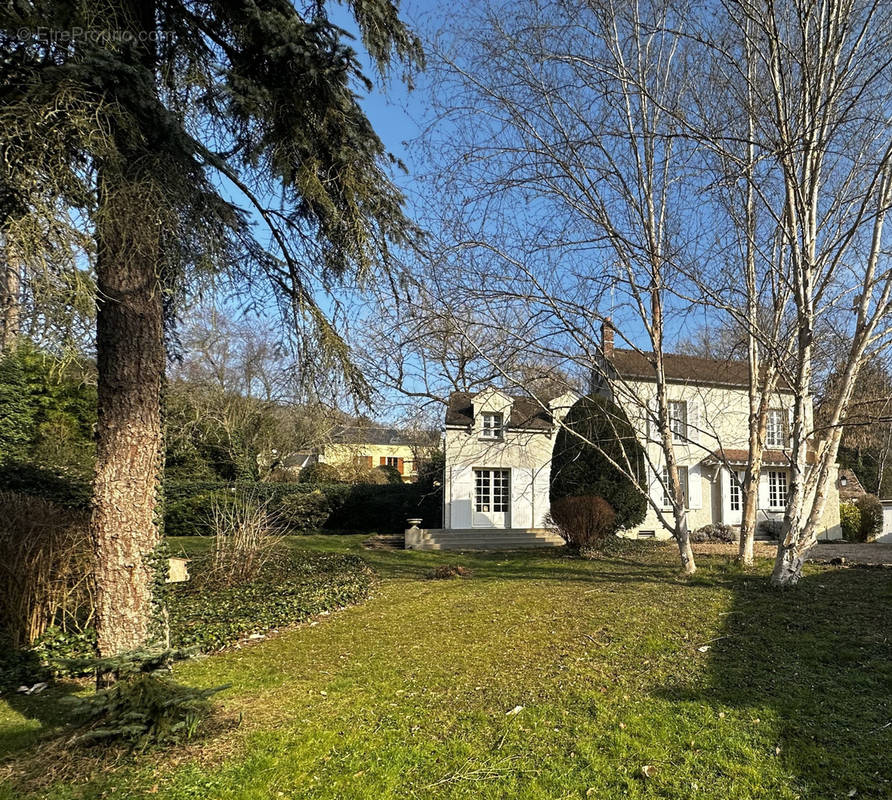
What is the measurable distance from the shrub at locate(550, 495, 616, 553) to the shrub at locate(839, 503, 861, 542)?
1271 centimetres

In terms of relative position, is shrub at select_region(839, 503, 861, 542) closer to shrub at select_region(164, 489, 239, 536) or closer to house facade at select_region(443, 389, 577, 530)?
house facade at select_region(443, 389, 577, 530)

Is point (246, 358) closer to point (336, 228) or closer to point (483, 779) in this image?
point (336, 228)

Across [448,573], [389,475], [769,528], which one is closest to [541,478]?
[769,528]

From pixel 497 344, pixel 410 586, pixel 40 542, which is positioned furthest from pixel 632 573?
pixel 40 542

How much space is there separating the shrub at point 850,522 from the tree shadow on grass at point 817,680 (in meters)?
15.4

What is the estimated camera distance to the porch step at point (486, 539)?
1775 cm

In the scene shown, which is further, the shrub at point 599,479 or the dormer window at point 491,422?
the dormer window at point 491,422

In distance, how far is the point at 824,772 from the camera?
10.8ft

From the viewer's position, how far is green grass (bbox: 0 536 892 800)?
10.7ft

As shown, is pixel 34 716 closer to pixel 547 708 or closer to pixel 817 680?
pixel 547 708

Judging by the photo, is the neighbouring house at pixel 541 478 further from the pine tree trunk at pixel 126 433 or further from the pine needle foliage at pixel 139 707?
the pine needle foliage at pixel 139 707

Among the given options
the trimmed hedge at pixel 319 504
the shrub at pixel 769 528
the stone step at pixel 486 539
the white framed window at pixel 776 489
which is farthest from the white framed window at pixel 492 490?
the white framed window at pixel 776 489

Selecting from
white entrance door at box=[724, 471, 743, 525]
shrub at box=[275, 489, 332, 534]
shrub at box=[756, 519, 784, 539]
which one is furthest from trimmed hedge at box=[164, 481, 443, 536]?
shrub at box=[756, 519, 784, 539]

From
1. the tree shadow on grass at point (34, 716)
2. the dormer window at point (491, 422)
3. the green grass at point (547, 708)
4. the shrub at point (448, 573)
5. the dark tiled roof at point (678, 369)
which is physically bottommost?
the shrub at point (448, 573)
